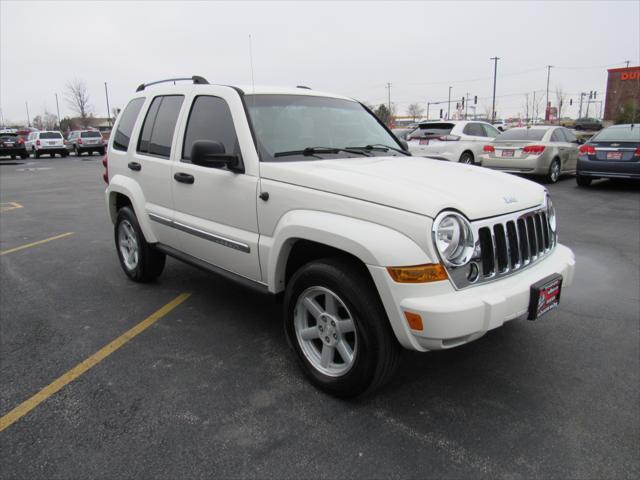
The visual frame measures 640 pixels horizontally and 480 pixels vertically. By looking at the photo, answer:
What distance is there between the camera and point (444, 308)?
2.41 metres

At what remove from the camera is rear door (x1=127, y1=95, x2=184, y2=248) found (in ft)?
13.8

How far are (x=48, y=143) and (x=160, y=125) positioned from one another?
2981 centimetres

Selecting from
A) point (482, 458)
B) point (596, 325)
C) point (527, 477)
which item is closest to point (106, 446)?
point (482, 458)

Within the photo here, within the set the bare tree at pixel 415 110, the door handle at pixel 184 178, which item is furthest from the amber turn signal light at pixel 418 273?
the bare tree at pixel 415 110

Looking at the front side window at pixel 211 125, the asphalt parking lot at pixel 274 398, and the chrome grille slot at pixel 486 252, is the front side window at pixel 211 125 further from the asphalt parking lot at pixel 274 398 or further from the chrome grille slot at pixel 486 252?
the chrome grille slot at pixel 486 252

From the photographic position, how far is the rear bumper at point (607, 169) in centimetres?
1072

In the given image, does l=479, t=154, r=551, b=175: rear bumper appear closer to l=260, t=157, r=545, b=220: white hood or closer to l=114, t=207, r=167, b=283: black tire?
l=260, t=157, r=545, b=220: white hood

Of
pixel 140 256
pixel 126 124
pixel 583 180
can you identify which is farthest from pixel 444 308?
pixel 583 180

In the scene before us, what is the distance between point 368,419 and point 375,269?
0.91m

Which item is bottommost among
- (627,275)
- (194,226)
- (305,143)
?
(627,275)

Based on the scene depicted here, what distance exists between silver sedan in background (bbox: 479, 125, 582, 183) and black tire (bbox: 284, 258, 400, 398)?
10772 millimetres

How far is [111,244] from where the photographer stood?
6.98 metres

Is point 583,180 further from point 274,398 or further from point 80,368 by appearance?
point 80,368

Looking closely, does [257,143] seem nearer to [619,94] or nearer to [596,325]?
[596,325]
